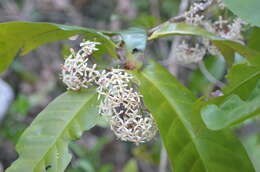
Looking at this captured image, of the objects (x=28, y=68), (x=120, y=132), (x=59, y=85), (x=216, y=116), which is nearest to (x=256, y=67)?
(x=216, y=116)

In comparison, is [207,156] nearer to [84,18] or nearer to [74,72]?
[74,72]

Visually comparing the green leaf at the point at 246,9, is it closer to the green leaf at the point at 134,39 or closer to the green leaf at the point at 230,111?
the green leaf at the point at 230,111

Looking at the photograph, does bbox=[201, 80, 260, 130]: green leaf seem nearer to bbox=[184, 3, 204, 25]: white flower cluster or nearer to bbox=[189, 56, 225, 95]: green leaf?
bbox=[184, 3, 204, 25]: white flower cluster

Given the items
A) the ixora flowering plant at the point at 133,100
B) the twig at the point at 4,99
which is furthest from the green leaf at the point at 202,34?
the twig at the point at 4,99

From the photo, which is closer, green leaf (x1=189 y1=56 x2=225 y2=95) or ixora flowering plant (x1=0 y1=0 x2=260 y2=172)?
ixora flowering plant (x1=0 y1=0 x2=260 y2=172)

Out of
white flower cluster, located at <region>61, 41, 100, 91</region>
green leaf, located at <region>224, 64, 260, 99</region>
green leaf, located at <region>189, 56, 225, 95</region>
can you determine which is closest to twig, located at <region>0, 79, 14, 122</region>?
green leaf, located at <region>189, 56, 225, 95</region>

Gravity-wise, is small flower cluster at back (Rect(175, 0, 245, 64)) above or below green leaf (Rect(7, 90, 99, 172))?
above

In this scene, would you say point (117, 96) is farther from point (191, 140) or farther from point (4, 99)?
point (4, 99)

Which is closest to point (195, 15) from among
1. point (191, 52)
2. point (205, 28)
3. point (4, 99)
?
point (205, 28)
